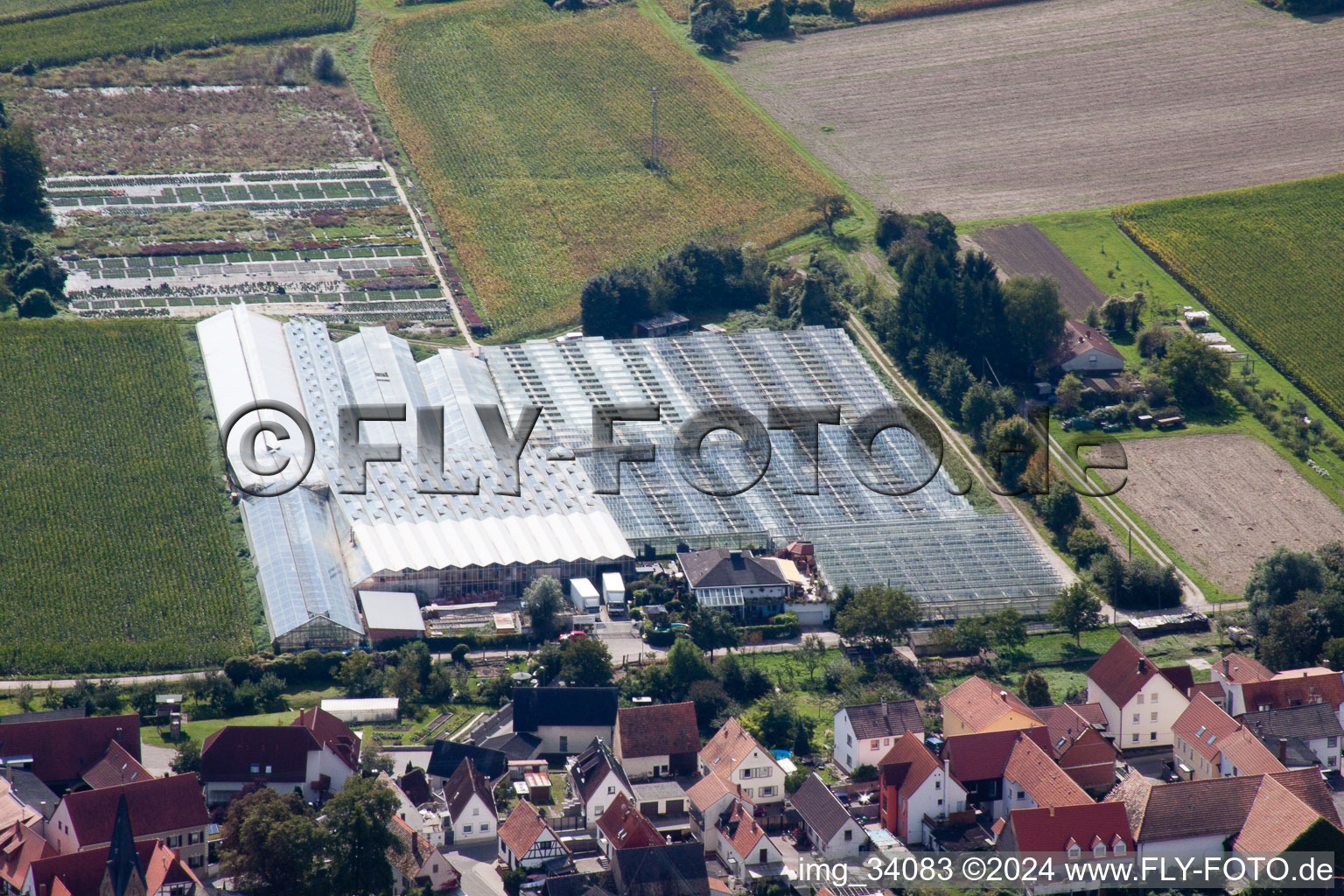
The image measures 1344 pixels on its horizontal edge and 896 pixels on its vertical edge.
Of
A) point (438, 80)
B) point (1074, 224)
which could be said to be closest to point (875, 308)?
point (1074, 224)

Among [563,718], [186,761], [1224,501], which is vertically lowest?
[1224,501]

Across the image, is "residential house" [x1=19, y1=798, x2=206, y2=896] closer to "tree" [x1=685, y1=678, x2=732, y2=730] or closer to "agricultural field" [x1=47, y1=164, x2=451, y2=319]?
"tree" [x1=685, y1=678, x2=732, y2=730]

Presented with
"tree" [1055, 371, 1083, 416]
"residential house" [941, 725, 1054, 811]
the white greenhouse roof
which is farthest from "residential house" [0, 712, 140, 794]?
"tree" [1055, 371, 1083, 416]

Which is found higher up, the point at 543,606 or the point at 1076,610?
the point at 543,606

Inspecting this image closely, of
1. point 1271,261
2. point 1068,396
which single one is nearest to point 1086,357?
point 1068,396

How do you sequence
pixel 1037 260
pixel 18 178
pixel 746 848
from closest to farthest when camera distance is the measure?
1. pixel 746 848
2. pixel 1037 260
3. pixel 18 178

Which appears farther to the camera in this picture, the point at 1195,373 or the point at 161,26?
the point at 161,26

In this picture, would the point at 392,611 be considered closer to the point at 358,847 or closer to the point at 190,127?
the point at 358,847
